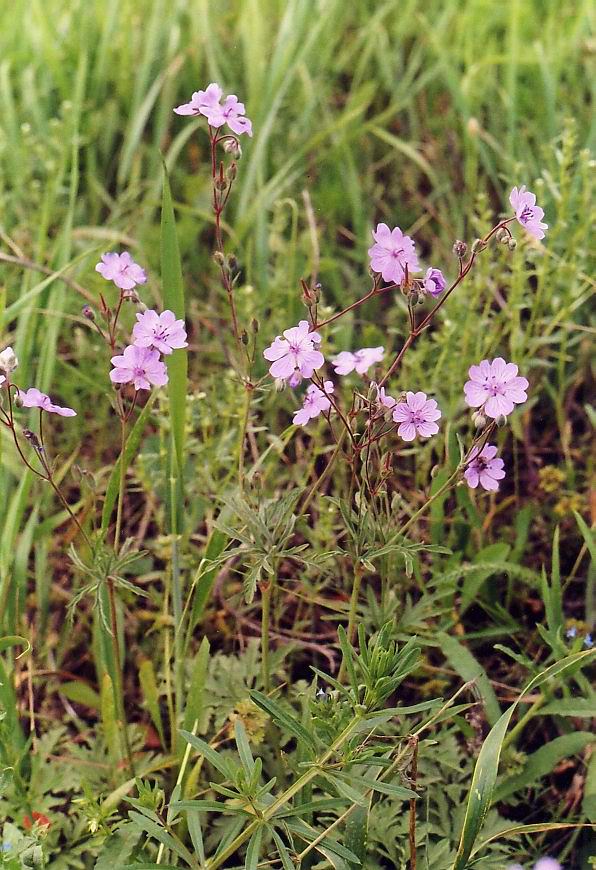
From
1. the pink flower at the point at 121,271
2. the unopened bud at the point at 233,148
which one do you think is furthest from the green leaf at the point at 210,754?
the unopened bud at the point at 233,148

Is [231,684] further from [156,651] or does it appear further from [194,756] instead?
[156,651]

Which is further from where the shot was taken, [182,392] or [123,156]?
[123,156]

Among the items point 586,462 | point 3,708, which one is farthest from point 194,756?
point 586,462

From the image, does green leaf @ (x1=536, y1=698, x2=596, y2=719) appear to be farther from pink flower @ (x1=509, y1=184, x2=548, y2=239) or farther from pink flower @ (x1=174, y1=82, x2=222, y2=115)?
pink flower @ (x1=174, y1=82, x2=222, y2=115)

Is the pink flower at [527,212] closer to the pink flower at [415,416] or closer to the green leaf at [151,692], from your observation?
the pink flower at [415,416]

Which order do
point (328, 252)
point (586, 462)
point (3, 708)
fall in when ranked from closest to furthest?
point (3, 708)
point (586, 462)
point (328, 252)

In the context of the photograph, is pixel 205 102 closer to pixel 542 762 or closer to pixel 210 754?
pixel 210 754

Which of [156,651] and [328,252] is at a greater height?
[328,252]

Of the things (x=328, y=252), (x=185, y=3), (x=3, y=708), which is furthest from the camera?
(x=185, y=3)
